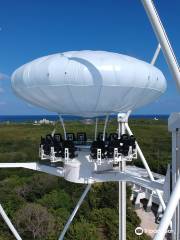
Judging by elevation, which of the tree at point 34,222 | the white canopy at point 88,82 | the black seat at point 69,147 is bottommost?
the tree at point 34,222

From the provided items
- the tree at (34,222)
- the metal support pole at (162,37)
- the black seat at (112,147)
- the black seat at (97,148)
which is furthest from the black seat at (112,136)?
the tree at (34,222)

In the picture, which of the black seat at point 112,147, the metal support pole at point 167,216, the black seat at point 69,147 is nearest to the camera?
the metal support pole at point 167,216

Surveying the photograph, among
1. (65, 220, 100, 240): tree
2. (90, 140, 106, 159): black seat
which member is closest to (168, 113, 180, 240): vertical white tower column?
(90, 140, 106, 159): black seat

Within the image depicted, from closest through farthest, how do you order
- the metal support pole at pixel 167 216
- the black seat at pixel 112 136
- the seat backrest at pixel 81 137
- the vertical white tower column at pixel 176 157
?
the metal support pole at pixel 167 216 < the vertical white tower column at pixel 176 157 < the black seat at pixel 112 136 < the seat backrest at pixel 81 137

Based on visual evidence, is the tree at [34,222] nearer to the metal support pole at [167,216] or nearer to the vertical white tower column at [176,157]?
the vertical white tower column at [176,157]

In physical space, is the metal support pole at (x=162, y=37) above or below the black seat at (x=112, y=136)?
above

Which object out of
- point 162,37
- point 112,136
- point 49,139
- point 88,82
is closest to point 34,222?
point 49,139
